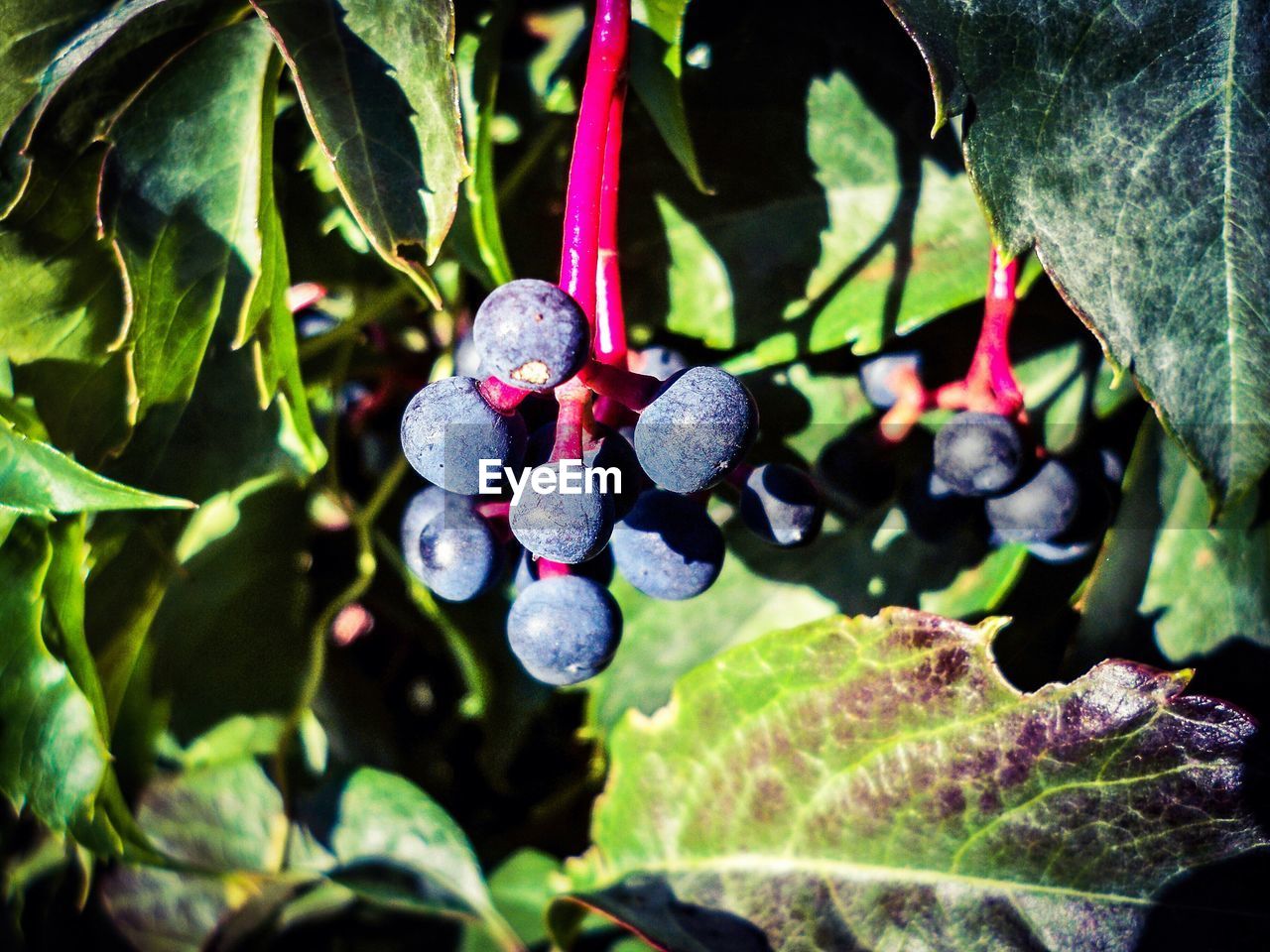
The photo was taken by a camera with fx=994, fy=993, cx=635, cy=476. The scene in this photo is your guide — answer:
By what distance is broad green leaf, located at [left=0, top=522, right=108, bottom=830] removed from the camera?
70cm

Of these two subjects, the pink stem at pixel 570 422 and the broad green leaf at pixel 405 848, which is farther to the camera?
the broad green leaf at pixel 405 848

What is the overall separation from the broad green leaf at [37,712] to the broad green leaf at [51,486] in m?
0.08

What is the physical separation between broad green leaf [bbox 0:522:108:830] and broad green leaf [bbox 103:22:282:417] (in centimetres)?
15

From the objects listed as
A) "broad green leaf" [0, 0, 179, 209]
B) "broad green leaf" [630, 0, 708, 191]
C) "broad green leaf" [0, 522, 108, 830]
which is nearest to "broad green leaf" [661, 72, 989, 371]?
"broad green leaf" [630, 0, 708, 191]

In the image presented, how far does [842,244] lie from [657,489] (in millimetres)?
263

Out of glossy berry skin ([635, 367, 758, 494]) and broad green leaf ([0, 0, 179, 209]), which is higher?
broad green leaf ([0, 0, 179, 209])

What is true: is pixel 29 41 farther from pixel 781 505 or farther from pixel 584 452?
pixel 781 505

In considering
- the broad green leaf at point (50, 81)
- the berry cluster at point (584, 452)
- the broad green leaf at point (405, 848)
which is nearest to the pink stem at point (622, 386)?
the berry cluster at point (584, 452)

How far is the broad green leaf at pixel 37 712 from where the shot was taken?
0.70m

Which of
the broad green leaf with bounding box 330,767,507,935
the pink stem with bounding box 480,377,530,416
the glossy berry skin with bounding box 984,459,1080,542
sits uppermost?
the pink stem with bounding box 480,377,530,416

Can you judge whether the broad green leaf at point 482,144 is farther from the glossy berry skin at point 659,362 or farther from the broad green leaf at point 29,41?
the broad green leaf at point 29,41

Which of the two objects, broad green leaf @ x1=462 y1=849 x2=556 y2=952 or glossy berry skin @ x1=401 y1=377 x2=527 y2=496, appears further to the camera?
broad green leaf @ x1=462 y1=849 x2=556 y2=952

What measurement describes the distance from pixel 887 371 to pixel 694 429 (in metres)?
0.30

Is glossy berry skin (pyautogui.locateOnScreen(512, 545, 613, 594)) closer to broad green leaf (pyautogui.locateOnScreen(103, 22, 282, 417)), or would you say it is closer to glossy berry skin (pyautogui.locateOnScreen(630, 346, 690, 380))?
glossy berry skin (pyautogui.locateOnScreen(630, 346, 690, 380))
